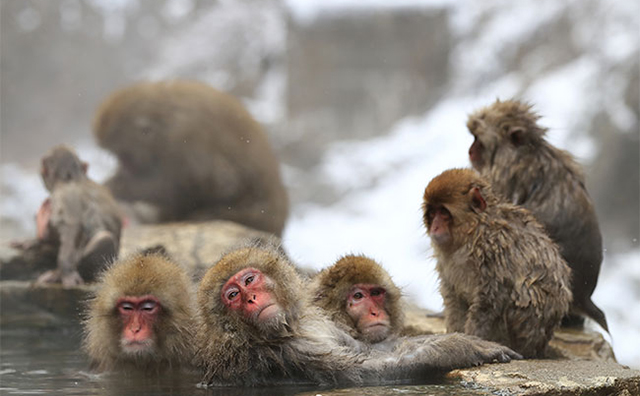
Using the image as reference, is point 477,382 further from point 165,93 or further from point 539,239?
point 165,93

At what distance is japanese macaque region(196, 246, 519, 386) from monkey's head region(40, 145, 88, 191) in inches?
106

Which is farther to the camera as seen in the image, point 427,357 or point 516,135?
point 516,135

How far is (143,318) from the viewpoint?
422 centimetres

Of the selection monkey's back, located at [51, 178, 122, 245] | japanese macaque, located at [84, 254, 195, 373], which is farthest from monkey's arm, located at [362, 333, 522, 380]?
monkey's back, located at [51, 178, 122, 245]

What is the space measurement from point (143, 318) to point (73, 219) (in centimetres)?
198

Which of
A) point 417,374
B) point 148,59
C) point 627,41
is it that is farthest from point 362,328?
point 148,59

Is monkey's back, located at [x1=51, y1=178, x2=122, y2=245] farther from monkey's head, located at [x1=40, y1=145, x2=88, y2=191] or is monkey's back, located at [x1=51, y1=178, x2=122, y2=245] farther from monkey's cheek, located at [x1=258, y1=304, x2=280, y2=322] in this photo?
monkey's cheek, located at [x1=258, y1=304, x2=280, y2=322]

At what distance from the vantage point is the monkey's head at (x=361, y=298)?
392cm

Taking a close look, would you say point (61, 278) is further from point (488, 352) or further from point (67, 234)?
point (488, 352)

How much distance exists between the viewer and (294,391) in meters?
3.40

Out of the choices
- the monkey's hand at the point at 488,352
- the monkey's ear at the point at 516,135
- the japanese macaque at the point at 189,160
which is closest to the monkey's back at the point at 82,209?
the japanese macaque at the point at 189,160

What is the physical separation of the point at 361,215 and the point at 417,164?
1.47 meters

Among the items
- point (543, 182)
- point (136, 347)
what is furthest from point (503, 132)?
point (136, 347)

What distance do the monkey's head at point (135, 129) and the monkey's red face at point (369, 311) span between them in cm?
485
